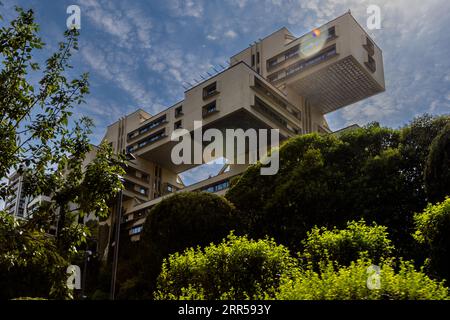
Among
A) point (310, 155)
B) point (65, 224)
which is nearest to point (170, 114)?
point (310, 155)

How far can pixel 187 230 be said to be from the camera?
2947 centimetres

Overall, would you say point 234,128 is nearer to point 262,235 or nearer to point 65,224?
point 262,235

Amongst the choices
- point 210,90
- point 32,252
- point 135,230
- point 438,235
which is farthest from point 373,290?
point 135,230

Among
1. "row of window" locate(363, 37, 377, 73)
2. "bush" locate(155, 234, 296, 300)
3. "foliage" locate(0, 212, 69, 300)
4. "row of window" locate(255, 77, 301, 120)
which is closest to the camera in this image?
"foliage" locate(0, 212, 69, 300)

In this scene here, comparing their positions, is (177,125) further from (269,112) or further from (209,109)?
(269,112)

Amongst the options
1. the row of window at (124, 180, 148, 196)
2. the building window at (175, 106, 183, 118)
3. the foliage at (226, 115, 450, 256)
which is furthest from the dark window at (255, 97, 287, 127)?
the foliage at (226, 115, 450, 256)

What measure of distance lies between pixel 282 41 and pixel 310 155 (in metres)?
52.8

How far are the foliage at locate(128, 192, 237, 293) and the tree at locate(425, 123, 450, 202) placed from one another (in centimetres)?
1141

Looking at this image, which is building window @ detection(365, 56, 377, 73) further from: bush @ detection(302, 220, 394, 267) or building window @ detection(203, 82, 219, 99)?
bush @ detection(302, 220, 394, 267)

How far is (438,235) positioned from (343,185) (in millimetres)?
12831

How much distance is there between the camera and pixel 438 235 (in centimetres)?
1745

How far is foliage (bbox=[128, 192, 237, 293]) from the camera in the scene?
2923cm
